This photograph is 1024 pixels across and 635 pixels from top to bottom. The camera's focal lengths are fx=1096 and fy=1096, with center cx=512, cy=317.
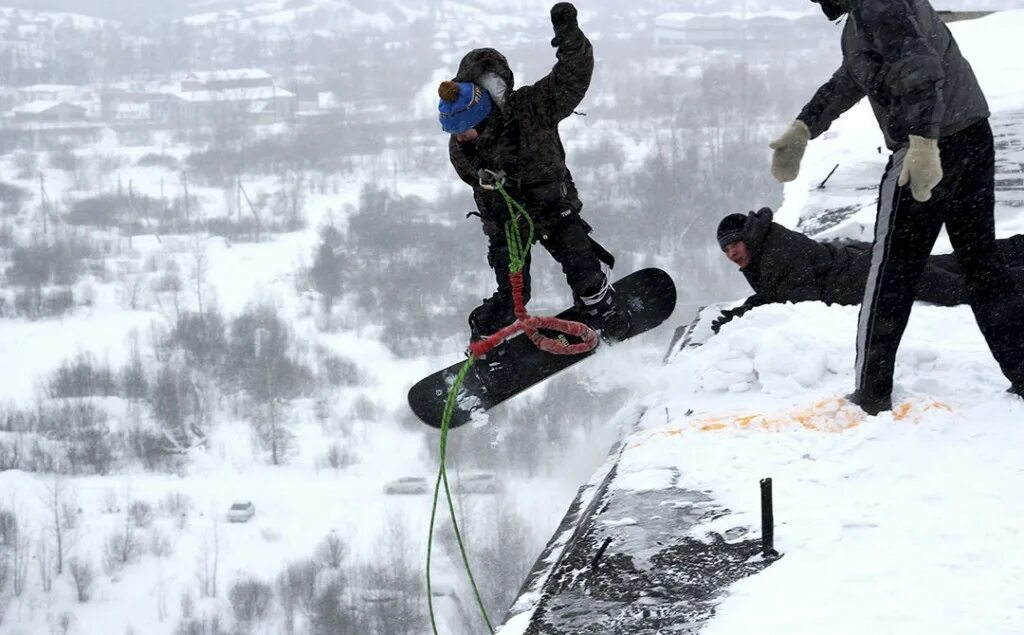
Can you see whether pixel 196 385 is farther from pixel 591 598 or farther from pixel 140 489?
pixel 591 598

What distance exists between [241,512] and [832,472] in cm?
3385

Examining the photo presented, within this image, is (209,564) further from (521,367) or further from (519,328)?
(519,328)

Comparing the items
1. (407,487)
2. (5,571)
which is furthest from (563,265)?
(5,571)

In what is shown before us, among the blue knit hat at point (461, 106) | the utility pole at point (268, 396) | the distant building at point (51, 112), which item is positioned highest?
the distant building at point (51, 112)

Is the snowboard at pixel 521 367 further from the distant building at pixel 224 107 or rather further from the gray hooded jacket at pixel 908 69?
the distant building at pixel 224 107

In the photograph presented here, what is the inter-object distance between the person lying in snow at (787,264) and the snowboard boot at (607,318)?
51 centimetres

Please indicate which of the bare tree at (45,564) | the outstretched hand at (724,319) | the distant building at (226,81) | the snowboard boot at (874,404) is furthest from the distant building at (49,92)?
the snowboard boot at (874,404)

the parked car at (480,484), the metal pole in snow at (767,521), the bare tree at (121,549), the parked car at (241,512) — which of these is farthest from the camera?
the parked car at (480,484)

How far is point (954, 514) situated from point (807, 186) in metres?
6.53

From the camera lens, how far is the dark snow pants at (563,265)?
4703 mm

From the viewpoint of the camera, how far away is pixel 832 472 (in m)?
3.23

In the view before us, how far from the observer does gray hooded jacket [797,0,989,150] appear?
3.10 metres

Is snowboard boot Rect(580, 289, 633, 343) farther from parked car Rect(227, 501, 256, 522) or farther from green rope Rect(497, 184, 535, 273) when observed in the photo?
parked car Rect(227, 501, 256, 522)

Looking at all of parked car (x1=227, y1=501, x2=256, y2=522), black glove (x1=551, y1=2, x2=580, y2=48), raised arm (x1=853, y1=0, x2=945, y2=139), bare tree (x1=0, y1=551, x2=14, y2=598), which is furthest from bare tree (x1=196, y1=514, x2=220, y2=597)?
raised arm (x1=853, y1=0, x2=945, y2=139)
